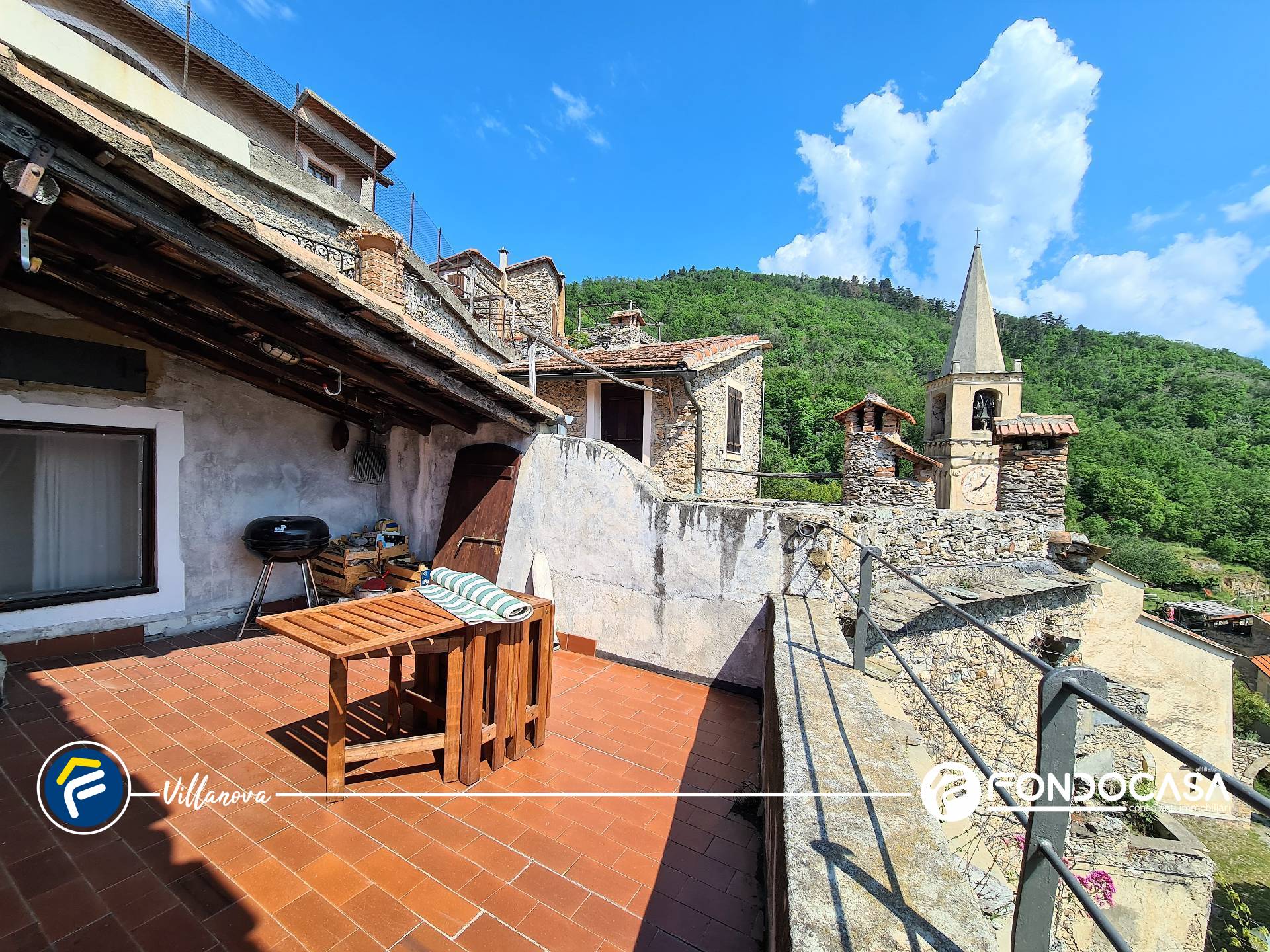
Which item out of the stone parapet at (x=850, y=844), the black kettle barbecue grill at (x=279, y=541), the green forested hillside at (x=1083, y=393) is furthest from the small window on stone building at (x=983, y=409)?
the black kettle barbecue grill at (x=279, y=541)

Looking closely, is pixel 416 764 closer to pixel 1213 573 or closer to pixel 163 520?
pixel 163 520

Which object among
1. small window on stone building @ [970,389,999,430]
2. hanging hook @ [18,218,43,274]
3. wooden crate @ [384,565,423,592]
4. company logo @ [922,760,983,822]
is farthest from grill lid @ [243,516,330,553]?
small window on stone building @ [970,389,999,430]

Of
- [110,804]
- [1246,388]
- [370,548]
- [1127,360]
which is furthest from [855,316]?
[110,804]

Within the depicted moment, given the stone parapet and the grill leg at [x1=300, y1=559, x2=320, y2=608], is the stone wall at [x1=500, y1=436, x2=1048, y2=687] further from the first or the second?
the grill leg at [x1=300, y1=559, x2=320, y2=608]

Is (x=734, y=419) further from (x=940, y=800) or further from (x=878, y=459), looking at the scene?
(x=940, y=800)

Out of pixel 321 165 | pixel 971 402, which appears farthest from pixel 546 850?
pixel 321 165

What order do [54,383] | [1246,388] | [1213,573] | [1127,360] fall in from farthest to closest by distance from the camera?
[1127,360] < [1246,388] < [1213,573] < [54,383]

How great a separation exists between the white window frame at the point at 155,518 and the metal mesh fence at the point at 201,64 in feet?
32.3

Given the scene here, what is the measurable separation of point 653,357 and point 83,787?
9.03 metres

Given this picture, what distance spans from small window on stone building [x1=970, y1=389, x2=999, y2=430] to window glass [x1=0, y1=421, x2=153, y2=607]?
1669cm

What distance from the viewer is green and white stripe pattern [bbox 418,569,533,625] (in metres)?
3.14

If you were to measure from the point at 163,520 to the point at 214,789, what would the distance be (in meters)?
3.37

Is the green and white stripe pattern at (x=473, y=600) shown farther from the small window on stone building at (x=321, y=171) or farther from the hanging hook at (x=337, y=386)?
the small window on stone building at (x=321, y=171)

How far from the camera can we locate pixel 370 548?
6.16 m
